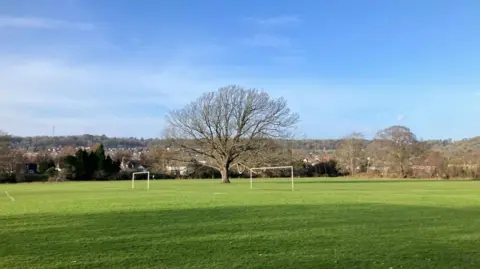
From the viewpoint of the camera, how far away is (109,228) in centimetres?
1432

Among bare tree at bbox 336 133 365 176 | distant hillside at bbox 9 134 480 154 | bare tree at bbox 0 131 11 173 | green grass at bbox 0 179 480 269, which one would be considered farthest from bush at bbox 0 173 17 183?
green grass at bbox 0 179 480 269

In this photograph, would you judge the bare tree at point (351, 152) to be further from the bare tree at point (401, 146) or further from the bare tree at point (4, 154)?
the bare tree at point (4, 154)

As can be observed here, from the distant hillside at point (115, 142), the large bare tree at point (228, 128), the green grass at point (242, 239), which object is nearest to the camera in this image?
the green grass at point (242, 239)

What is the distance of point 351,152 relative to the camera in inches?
3824

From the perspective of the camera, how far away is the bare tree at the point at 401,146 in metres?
82.4

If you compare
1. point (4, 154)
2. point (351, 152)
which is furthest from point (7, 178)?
point (351, 152)

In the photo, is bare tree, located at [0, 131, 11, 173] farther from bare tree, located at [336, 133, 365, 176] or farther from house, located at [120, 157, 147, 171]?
bare tree, located at [336, 133, 365, 176]

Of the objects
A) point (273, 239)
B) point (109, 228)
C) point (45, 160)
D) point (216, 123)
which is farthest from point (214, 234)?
point (45, 160)

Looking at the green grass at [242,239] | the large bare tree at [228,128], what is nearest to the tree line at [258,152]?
the large bare tree at [228,128]

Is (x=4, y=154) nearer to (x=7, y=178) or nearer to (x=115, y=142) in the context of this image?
(x=7, y=178)

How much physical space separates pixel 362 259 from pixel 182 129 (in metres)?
52.0

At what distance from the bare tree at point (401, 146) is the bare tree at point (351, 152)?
8.73 metres

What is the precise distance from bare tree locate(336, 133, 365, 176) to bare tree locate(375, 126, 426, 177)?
873 cm

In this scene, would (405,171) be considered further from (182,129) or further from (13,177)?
(13,177)
